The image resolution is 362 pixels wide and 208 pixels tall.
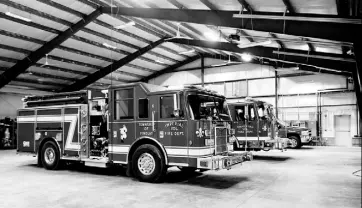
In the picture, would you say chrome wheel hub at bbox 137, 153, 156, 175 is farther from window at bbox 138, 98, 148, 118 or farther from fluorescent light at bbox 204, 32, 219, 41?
fluorescent light at bbox 204, 32, 219, 41

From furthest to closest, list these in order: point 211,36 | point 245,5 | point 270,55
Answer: point 211,36
point 270,55
point 245,5

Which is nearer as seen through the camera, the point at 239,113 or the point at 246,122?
the point at 246,122

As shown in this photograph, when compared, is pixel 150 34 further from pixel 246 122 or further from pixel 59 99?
pixel 59 99

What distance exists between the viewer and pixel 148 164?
26.9 ft

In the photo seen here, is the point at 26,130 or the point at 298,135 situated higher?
the point at 26,130

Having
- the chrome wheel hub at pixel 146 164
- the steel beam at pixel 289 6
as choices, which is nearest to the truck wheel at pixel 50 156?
the chrome wheel hub at pixel 146 164

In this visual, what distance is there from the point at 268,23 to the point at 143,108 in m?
5.63

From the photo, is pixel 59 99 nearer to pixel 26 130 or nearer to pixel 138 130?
pixel 26 130

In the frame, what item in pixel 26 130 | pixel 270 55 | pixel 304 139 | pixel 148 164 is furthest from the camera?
pixel 304 139

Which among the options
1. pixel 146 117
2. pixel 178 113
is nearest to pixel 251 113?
pixel 146 117

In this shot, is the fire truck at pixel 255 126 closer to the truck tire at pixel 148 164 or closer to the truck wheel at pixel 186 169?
the truck wheel at pixel 186 169

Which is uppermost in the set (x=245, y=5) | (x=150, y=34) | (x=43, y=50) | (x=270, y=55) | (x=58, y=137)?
(x=150, y=34)

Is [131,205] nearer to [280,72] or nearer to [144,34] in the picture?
[144,34]

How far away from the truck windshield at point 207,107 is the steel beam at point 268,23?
3.45 meters
